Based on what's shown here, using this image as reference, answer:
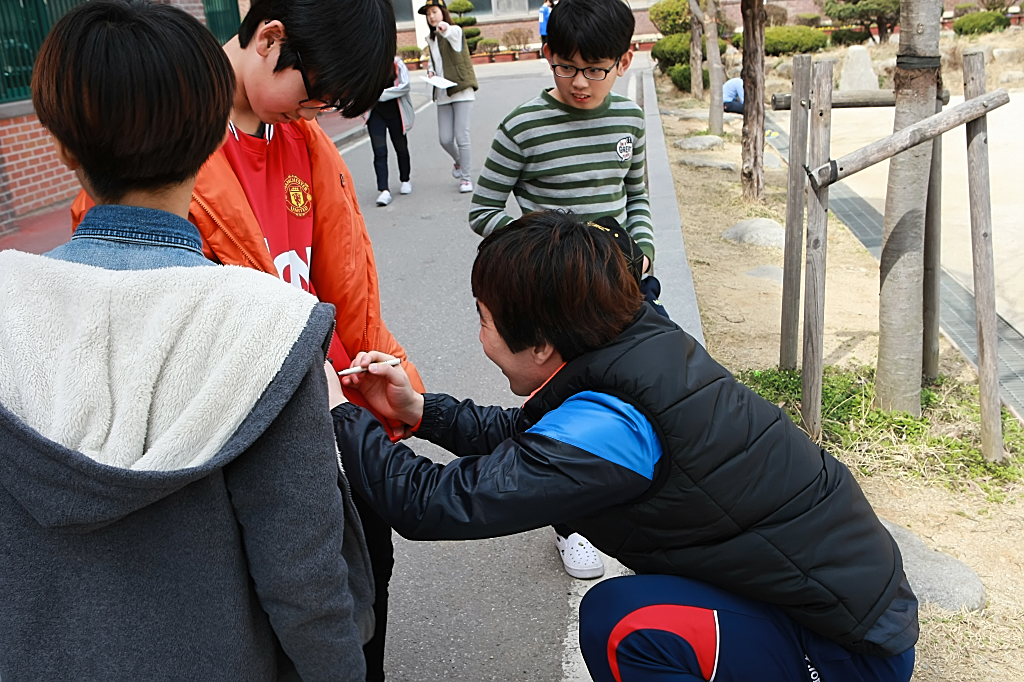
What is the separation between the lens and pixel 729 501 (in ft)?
5.59

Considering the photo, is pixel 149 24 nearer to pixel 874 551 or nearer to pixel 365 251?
pixel 365 251

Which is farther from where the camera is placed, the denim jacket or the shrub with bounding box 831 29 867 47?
the shrub with bounding box 831 29 867 47

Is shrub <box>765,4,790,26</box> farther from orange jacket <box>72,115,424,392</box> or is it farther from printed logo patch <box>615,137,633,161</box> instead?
orange jacket <box>72,115,424,392</box>

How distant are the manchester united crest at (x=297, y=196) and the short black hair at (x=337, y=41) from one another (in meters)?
0.25

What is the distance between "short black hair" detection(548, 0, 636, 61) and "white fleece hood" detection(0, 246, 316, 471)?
1.95 m

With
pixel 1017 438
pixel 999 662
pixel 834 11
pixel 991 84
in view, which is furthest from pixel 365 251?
pixel 834 11

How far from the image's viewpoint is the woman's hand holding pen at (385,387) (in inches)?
70.9

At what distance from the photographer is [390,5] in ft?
5.91

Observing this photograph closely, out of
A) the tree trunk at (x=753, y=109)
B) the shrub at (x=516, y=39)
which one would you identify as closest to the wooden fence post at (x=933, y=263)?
the tree trunk at (x=753, y=109)

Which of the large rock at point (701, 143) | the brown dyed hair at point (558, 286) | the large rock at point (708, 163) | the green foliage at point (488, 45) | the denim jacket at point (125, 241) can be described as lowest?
the large rock at point (708, 163)

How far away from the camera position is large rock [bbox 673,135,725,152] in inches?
441

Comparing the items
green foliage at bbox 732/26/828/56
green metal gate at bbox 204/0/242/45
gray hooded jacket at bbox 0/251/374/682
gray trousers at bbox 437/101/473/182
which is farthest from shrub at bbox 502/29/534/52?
gray hooded jacket at bbox 0/251/374/682

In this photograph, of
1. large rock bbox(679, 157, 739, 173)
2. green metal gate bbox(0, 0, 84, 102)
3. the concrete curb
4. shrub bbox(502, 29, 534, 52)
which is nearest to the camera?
the concrete curb

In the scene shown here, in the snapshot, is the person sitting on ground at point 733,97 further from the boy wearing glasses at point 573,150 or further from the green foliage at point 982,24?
the green foliage at point 982,24
